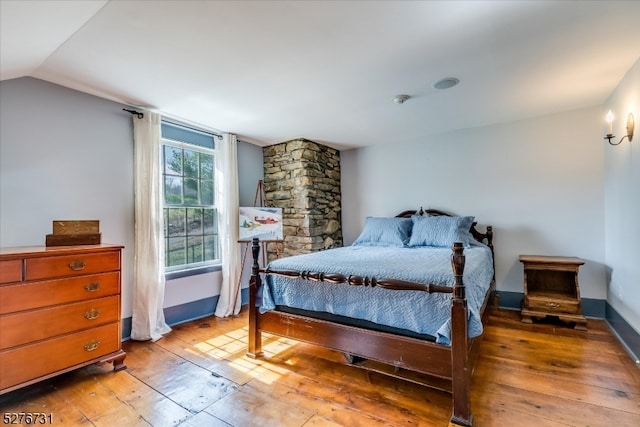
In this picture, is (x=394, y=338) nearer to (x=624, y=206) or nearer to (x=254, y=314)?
(x=254, y=314)

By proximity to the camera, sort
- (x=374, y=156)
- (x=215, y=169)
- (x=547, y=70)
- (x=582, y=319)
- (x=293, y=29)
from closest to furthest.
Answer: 1. (x=293, y=29)
2. (x=547, y=70)
3. (x=582, y=319)
4. (x=215, y=169)
5. (x=374, y=156)

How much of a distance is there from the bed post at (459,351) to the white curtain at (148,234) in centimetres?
271

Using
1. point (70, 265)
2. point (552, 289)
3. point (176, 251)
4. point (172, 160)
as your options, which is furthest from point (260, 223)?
point (552, 289)

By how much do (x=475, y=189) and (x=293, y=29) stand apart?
3126 millimetres

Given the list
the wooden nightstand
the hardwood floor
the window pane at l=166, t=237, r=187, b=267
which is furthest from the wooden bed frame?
the wooden nightstand

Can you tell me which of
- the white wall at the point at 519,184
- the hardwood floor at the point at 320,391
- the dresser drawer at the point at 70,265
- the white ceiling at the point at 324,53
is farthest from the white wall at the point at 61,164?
the white wall at the point at 519,184

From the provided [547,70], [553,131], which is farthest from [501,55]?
[553,131]

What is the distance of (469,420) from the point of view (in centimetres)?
164

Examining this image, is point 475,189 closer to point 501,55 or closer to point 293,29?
point 501,55

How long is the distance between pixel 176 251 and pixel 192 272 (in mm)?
307

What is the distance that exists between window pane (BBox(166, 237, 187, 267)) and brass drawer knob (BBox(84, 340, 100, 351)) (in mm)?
1238

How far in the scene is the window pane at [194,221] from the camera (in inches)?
143

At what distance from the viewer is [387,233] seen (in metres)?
3.85

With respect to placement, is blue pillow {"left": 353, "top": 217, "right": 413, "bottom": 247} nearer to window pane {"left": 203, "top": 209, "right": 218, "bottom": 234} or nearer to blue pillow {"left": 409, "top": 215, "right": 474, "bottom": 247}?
blue pillow {"left": 409, "top": 215, "right": 474, "bottom": 247}
